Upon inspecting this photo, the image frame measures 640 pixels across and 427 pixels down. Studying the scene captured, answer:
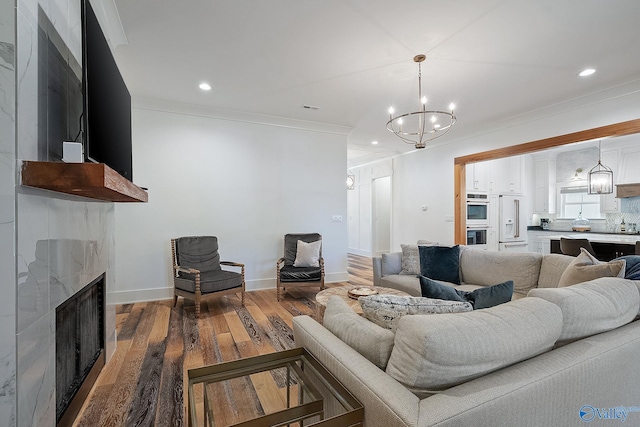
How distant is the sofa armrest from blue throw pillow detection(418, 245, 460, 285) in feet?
8.15

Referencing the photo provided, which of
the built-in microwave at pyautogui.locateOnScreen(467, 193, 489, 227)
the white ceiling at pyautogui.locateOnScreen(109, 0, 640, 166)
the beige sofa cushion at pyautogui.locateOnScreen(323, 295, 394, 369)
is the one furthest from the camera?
the built-in microwave at pyautogui.locateOnScreen(467, 193, 489, 227)

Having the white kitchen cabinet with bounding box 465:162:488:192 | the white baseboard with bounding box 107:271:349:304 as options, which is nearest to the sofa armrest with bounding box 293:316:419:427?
the white baseboard with bounding box 107:271:349:304

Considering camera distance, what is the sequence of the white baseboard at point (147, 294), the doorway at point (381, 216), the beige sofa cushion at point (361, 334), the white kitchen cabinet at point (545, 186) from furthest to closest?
the doorway at point (381, 216) → the white kitchen cabinet at point (545, 186) → the white baseboard at point (147, 294) → the beige sofa cushion at point (361, 334)

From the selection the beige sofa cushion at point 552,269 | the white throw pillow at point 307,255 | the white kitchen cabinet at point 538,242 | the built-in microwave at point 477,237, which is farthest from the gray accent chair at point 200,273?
the white kitchen cabinet at point 538,242

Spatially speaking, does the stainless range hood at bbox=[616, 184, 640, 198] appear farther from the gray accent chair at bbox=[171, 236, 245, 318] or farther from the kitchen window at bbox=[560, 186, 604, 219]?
the gray accent chair at bbox=[171, 236, 245, 318]

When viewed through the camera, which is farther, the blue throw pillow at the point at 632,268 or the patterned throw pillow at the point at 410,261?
the patterned throw pillow at the point at 410,261

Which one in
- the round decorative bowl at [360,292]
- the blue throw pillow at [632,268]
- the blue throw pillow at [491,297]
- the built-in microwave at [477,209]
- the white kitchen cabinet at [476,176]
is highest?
the white kitchen cabinet at [476,176]

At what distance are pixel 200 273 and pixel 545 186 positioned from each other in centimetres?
732

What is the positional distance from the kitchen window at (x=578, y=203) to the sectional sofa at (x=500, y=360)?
6.39 meters

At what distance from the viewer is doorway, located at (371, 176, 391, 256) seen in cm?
792

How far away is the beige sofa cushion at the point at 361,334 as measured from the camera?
3.62ft

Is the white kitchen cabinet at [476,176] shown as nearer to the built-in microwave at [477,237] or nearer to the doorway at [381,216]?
the built-in microwave at [477,237]

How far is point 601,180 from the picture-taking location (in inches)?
218

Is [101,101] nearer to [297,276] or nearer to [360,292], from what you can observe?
[360,292]
